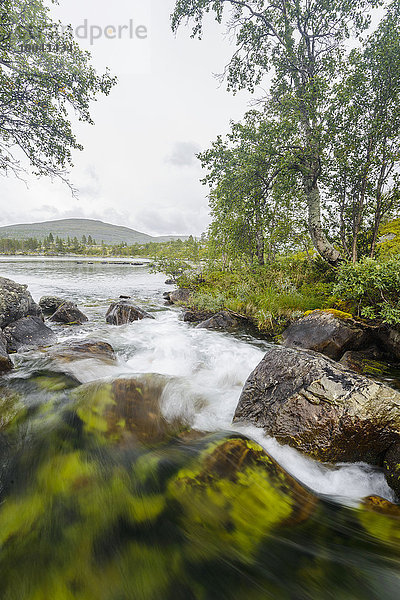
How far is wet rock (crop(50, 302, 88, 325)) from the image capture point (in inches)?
442

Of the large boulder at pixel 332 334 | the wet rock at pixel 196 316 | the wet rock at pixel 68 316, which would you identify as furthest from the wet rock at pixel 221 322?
the wet rock at pixel 68 316

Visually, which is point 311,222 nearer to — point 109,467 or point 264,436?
point 264,436

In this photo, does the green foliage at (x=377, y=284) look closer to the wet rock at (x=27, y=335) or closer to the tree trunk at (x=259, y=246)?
the tree trunk at (x=259, y=246)

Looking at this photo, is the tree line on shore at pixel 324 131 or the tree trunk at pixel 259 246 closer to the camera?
the tree line on shore at pixel 324 131

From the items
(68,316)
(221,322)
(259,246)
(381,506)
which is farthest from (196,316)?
(381,506)

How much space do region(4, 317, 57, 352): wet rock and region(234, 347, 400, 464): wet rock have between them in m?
7.16

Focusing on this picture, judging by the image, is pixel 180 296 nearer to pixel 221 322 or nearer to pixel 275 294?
pixel 221 322

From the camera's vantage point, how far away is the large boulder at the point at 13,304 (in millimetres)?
8156

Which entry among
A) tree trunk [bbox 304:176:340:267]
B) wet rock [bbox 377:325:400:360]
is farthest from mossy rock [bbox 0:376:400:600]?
tree trunk [bbox 304:176:340:267]

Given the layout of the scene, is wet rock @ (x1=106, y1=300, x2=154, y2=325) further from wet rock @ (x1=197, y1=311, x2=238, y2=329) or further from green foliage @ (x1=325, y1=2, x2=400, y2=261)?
green foliage @ (x1=325, y1=2, x2=400, y2=261)

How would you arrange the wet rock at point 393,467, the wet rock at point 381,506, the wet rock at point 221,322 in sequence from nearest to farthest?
the wet rock at point 381,506
the wet rock at point 393,467
the wet rock at point 221,322

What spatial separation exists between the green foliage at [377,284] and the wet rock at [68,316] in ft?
36.3

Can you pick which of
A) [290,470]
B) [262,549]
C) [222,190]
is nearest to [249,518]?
[262,549]

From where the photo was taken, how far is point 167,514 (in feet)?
6.98
